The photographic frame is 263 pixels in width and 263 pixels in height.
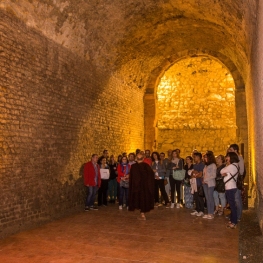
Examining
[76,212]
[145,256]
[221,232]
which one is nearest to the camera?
[145,256]

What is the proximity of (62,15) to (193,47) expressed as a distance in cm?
843

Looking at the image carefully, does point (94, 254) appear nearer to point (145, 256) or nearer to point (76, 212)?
point (145, 256)

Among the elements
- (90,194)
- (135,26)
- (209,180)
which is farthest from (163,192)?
(135,26)

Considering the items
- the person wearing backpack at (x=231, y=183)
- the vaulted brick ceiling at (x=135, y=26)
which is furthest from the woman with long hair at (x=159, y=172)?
the vaulted brick ceiling at (x=135, y=26)

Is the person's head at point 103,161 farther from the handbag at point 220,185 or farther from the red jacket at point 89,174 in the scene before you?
the handbag at point 220,185

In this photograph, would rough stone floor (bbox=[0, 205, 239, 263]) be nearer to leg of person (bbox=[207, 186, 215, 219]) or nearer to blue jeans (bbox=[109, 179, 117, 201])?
leg of person (bbox=[207, 186, 215, 219])

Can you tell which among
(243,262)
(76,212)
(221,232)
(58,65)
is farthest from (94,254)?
(58,65)

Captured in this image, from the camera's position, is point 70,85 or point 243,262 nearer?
point 243,262

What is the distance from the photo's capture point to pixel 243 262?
16.4 ft

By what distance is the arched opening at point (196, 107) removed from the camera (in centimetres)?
1712

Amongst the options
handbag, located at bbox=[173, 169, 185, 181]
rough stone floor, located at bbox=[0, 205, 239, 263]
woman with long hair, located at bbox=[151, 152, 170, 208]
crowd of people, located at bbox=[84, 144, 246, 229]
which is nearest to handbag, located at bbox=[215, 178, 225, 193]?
crowd of people, located at bbox=[84, 144, 246, 229]

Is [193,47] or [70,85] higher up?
[193,47]

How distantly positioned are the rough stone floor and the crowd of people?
21.2 inches

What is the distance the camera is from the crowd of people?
7.49m
